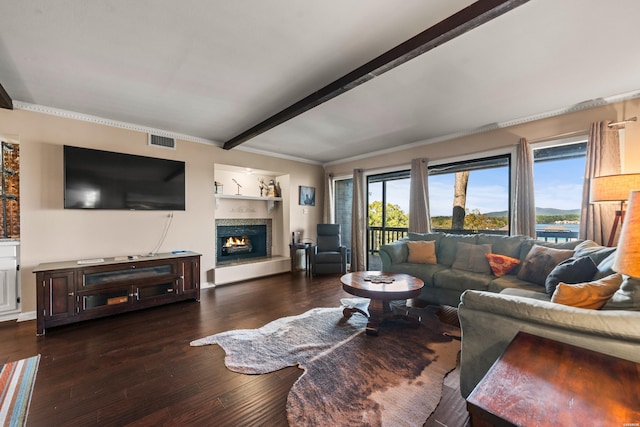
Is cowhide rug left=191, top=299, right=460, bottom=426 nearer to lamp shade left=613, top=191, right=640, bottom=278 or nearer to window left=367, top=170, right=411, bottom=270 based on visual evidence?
lamp shade left=613, top=191, right=640, bottom=278

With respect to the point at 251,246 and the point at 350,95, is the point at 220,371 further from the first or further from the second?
the point at 251,246

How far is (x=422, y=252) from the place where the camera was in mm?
3859

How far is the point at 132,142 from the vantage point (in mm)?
3885

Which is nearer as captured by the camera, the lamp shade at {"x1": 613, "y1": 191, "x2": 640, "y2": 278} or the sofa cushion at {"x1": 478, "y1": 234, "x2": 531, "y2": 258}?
the lamp shade at {"x1": 613, "y1": 191, "x2": 640, "y2": 278}

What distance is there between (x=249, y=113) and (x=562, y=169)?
429 cm

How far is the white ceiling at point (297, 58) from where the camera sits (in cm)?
175

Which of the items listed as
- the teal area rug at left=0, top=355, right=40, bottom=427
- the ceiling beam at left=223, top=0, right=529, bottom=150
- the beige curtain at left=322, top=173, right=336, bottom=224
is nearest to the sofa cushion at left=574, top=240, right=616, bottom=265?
the ceiling beam at left=223, top=0, right=529, bottom=150

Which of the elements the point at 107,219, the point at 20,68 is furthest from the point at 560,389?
the point at 107,219

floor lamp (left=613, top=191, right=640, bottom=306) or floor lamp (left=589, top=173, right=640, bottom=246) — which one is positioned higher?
floor lamp (left=589, top=173, right=640, bottom=246)

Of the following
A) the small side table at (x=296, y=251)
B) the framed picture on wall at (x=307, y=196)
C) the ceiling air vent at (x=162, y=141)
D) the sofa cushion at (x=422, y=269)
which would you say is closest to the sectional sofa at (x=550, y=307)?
the sofa cushion at (x=422, y=269)

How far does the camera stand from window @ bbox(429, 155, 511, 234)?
13.4ft

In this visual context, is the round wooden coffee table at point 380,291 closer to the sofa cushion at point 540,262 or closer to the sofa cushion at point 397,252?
the sofa cushion at point 397,252

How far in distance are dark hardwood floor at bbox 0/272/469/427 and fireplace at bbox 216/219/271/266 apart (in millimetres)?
1982

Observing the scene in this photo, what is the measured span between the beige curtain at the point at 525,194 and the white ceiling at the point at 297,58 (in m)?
0.52
